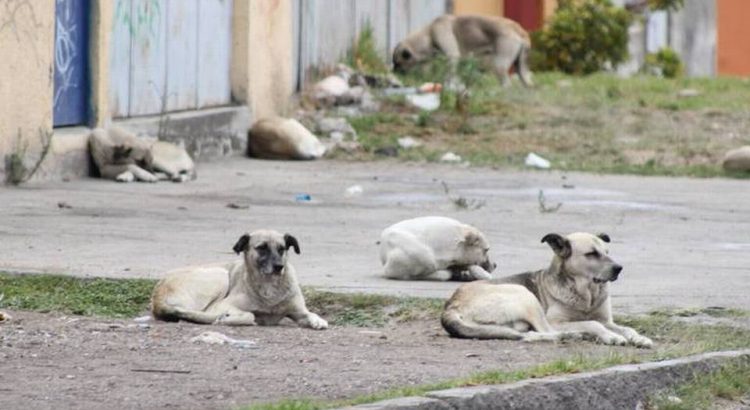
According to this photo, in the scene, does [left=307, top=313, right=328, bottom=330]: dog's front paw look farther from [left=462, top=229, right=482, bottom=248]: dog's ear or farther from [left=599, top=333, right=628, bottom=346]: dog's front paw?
[left=462, top=229, right=482, bottom=248]: dog's ear

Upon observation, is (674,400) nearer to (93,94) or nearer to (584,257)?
(584,257)

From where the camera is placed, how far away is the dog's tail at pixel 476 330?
8344mm

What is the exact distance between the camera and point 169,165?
1656cm

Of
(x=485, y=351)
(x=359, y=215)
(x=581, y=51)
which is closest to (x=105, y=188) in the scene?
(x=359, y=215)

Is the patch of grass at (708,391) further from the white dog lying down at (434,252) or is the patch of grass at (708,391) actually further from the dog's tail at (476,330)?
the white dog lying down at (434,252)

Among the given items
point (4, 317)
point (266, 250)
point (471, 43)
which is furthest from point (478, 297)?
point (471, 43)

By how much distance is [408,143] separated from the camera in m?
20.1

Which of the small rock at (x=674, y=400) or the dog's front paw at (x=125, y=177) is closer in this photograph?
the small rock at (x=674, y=400)

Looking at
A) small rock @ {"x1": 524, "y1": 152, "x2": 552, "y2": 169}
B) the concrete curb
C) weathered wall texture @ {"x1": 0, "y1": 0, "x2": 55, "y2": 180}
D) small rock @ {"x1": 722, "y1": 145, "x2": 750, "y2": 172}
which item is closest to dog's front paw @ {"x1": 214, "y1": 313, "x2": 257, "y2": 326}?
the concrete curb

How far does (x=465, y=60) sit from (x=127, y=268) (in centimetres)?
1152

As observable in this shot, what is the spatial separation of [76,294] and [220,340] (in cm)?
155

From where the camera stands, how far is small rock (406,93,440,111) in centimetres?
2208

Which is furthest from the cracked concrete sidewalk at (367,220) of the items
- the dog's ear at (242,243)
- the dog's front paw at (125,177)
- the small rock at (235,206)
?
the dog's ear at (242,243)

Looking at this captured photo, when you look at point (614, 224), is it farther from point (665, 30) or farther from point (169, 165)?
point (665, 30)
